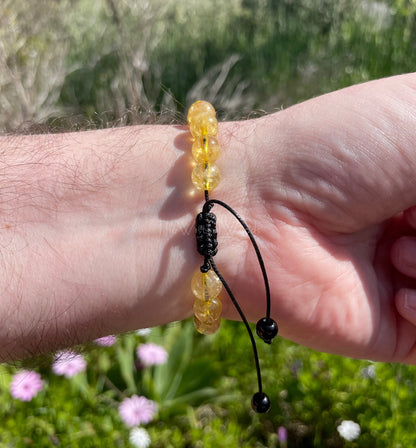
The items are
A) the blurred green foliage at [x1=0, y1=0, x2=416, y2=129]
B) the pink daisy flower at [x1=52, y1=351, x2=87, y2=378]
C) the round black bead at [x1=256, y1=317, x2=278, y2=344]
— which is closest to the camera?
the round black bead at [x1=256, y1=317, x2=278, y2=344]

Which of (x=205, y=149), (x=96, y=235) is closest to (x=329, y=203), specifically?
(x=205, y=149)

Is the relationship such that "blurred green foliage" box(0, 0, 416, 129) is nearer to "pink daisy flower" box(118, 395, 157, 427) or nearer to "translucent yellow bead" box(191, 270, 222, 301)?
"pink daisy flower" box(118, 395, 157, 427)

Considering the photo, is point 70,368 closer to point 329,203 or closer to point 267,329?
point 267,329

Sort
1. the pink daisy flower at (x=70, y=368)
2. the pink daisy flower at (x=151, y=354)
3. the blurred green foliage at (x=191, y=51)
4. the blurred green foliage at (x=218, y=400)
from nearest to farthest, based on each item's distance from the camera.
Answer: the blurred green foliage at (x=218, y=400), the pink daisy flower at (x=70, y=368), the pink daisy flower at (x=151, y=354), the blurred green foliage at (x=191, y=51)

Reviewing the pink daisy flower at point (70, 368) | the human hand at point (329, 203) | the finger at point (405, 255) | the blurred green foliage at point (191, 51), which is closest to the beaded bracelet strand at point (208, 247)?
the human hand at point (329, 203)

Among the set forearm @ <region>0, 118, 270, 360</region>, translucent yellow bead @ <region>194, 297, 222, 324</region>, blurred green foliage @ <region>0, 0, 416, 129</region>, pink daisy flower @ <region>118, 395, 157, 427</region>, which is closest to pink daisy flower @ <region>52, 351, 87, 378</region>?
pink daisy flower @ <region>118, 395, 157, 427</region>

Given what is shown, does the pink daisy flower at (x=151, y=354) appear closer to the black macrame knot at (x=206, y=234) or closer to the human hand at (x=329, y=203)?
the human hand at (x=329, y=203)
